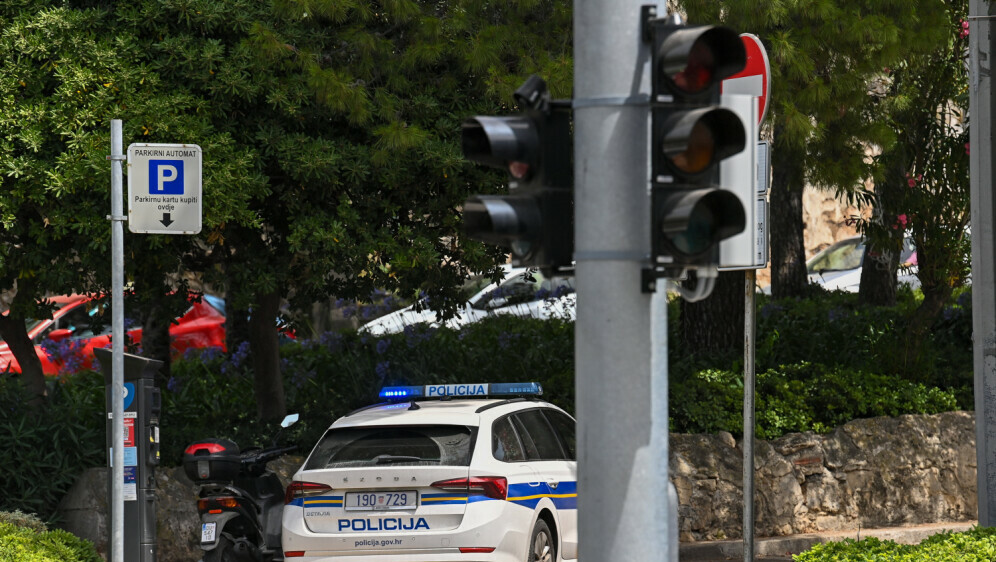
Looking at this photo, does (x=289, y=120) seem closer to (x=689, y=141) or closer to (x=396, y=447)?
(x=396, y=447)

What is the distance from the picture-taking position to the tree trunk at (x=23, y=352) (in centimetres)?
1171

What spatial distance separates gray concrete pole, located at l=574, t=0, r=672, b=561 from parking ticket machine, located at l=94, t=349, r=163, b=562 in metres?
4.59

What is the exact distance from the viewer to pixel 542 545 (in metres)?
8.57

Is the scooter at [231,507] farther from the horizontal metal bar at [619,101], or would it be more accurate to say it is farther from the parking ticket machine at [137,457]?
the horizontal metal bar at [619,101]

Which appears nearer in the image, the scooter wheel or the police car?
the police car

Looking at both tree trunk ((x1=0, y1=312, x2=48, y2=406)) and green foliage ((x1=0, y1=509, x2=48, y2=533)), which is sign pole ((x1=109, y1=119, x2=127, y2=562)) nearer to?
green foliage ((x1=0, y1=509, x2=48, y2=533))

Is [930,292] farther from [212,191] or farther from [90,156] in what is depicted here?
[90,156]

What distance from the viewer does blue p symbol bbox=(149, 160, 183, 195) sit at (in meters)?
7.72

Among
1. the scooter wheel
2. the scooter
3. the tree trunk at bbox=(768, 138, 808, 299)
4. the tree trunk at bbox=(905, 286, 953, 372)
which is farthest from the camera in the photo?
the tree trunk at bbox=(768, 138, 808, 299)

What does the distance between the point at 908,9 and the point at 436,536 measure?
598 centimetres

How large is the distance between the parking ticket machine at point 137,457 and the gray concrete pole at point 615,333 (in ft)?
15.1

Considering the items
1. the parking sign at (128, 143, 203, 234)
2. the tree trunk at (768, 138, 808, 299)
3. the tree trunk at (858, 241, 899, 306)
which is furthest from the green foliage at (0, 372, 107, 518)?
the tree trunk at (768, 138, 808, 299)

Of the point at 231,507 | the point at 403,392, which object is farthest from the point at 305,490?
the point at 403,392

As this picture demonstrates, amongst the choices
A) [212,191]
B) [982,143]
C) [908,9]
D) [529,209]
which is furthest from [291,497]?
[908,9]
